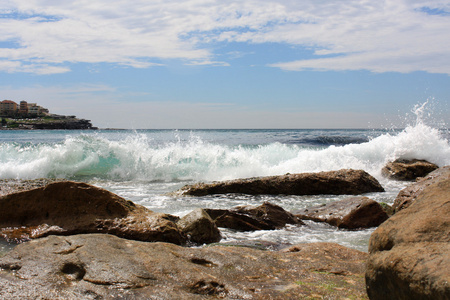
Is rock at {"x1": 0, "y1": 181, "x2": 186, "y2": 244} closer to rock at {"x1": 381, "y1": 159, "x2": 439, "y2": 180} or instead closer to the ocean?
the ocean

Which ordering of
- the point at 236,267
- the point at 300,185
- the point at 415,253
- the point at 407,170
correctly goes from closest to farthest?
the point at 415,253, the point at 236,267, the point at 300,185, the point at 407,170

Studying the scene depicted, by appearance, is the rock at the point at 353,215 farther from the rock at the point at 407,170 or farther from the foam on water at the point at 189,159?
the foam on water at the point at 189,159

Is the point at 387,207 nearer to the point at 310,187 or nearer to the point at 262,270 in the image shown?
the point at 310,187

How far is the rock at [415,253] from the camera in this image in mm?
2336

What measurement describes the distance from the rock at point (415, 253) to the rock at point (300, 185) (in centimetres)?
876

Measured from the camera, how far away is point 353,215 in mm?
7785

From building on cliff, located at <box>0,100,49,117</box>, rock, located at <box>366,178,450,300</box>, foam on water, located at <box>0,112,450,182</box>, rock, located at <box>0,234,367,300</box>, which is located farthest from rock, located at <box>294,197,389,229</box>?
building on cliff, located at <box>0,100,49,117</box>

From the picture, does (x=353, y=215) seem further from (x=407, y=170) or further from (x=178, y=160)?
(x=178, y=160)

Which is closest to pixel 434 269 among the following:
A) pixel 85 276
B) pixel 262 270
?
pixel 262 270

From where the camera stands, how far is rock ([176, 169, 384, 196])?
1192 centimetres

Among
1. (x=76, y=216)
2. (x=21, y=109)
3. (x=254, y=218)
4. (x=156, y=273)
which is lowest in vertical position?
(x=254, y=218)

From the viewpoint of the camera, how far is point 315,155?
59.0 feet

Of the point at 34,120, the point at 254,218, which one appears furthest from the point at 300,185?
the point at 34,120

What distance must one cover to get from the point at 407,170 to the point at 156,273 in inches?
542
